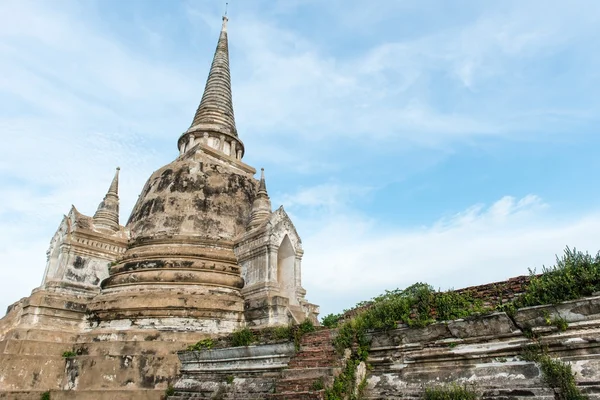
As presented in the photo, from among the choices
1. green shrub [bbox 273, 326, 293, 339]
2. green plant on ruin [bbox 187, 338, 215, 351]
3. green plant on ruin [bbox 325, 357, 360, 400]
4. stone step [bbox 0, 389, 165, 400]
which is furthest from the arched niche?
green plant on ruin [bbox 325, 357, 360, 400]

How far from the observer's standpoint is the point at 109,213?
1595cm

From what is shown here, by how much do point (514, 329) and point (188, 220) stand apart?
11.7 meters

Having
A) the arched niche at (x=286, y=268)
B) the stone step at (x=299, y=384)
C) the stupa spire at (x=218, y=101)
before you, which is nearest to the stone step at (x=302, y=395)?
the stone step at (x=299, y=384)

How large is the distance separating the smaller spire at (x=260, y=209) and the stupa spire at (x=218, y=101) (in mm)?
5547

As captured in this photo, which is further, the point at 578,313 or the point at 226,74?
the point at 226,74

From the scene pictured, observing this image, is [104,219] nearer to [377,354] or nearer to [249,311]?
[249,311]

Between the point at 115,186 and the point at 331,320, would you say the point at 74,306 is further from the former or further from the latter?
the point at 331,320

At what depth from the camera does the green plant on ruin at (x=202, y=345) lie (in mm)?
10711

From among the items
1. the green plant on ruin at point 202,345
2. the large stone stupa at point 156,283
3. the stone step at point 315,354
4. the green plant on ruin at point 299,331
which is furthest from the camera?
the large stone stupa at point 156,283

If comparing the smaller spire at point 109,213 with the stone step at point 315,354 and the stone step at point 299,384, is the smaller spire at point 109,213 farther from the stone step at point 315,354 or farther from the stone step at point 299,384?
the stone step at point 299,384

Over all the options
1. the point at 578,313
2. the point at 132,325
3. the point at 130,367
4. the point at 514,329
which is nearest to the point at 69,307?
the point at 132,325

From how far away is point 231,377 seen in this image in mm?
9430

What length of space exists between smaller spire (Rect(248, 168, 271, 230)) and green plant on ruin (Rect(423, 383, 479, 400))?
9075mm

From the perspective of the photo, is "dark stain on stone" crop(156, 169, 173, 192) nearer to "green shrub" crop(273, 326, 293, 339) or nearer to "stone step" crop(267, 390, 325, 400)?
"green shrub" crop(273, 326, 293, 339)
